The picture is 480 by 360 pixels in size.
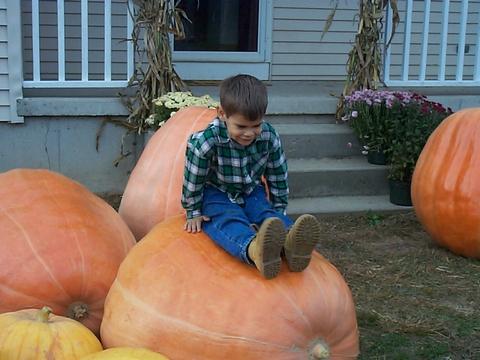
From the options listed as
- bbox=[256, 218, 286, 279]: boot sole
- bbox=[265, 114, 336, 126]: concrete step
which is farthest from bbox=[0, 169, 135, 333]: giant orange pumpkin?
bbox=[265, 114, 336, 126]: concrete step

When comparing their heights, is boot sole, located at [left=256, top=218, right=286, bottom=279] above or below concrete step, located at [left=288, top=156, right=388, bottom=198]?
above

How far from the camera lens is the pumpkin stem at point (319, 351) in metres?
2.56

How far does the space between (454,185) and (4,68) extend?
3487 mm

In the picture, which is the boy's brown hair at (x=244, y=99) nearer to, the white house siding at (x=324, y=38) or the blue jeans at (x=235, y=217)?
the blue jeans at (x=235, y=217)

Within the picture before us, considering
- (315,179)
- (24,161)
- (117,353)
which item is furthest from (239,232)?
(24,161)

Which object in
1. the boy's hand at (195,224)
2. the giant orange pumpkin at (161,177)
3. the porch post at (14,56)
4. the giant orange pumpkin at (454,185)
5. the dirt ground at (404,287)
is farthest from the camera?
the porch post at (14,56)

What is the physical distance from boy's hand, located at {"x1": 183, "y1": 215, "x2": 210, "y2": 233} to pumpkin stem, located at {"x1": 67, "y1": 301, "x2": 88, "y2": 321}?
0.52 meters

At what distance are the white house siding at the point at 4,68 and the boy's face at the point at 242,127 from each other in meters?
3.43

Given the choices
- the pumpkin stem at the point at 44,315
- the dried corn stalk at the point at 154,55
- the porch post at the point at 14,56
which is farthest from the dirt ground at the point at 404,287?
the porch post at the point at 14,56

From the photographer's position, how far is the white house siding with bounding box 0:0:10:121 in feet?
19.3

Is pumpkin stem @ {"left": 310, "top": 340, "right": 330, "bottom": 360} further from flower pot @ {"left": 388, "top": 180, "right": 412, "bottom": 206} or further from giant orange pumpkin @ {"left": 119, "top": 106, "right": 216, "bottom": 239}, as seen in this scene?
flower pot @ {"left": 388, "top": 180, "right": 412, "bottom": 206}

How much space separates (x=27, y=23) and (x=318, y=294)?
18.3 ft

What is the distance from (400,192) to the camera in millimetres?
5977

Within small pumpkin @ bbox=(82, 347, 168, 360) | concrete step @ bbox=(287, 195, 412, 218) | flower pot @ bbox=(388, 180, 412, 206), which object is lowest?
concrete step @ bbox=(287, 195, 412, 218)
